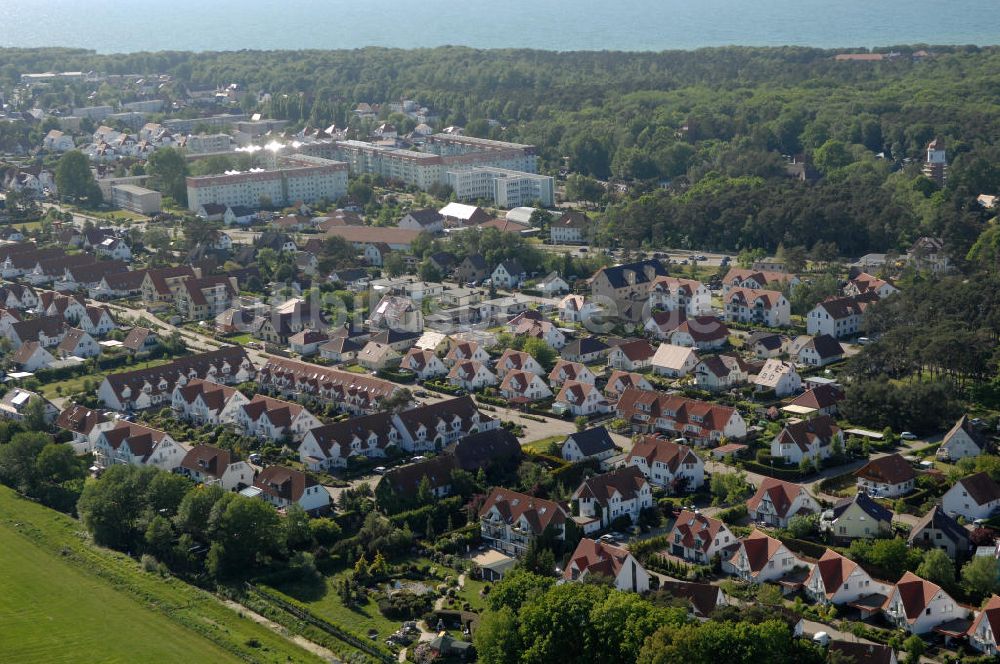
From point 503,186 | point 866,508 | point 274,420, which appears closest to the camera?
point 866,508

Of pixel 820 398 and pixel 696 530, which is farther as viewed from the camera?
pixel 820 398

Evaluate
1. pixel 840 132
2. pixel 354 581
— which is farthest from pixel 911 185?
pixel 354 581

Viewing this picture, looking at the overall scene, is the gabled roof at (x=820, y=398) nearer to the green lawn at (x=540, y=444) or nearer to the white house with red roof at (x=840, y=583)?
the green lawn at (x=540, y=444)

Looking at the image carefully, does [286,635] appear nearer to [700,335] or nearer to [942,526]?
[942,526]

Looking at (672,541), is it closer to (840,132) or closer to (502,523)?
(502,523)

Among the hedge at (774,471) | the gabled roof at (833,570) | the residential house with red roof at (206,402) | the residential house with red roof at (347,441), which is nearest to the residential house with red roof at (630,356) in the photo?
the hedge at (774,471)

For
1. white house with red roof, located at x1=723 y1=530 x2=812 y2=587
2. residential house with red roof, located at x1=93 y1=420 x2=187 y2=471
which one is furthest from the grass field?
white house with red roof, located at x1=723 y1=530 x2=812 y2=587

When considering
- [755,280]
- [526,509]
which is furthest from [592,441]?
[755,280]

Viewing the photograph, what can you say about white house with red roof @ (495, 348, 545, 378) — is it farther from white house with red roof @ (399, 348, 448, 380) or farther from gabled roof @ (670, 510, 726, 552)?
gabled roof @ (670, 510, 726, 552)
